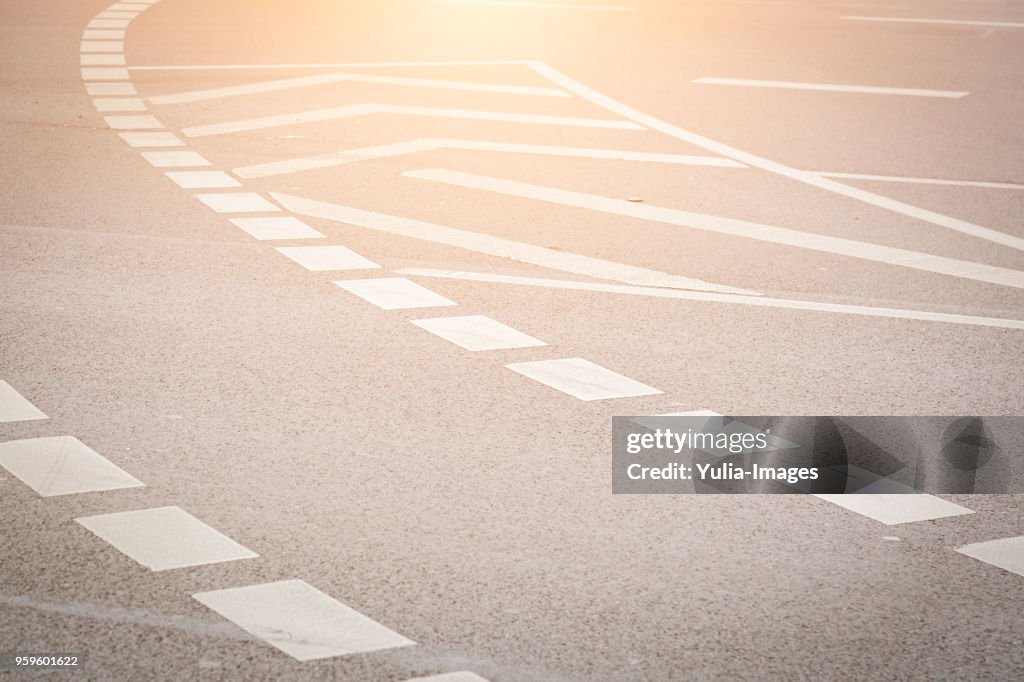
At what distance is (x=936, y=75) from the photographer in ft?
50.5

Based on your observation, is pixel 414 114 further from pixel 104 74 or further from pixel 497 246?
pixel 497 246

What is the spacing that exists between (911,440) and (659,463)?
967mm

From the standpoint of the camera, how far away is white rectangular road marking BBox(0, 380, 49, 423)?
198 inches

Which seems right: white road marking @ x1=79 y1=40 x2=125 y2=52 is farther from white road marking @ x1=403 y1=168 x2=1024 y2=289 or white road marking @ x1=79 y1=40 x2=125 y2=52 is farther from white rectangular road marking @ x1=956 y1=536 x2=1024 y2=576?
white rectangular road marking @ x1=956 y1=536 x2=1024 y2=576

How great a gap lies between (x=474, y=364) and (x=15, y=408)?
180 centimetres

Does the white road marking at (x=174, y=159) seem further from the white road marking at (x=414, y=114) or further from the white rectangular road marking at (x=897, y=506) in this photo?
Answer: the white rectangular road marking at (x=897, y=506)

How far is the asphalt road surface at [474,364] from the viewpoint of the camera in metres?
3.69

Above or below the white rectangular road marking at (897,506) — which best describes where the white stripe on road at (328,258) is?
above

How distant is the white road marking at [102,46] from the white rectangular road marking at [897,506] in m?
12.1

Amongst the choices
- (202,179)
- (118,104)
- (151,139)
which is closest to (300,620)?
(202,179)

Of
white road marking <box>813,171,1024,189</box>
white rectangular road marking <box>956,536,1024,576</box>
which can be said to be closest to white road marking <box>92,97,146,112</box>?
white road marking <box>813,171,1024,189</box>

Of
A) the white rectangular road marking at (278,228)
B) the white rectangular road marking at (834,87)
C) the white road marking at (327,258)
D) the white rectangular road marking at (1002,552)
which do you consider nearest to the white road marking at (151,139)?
the white rectangular road marking at (278,228)

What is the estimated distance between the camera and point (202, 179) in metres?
9.15

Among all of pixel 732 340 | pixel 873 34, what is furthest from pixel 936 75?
pixel 732 340
